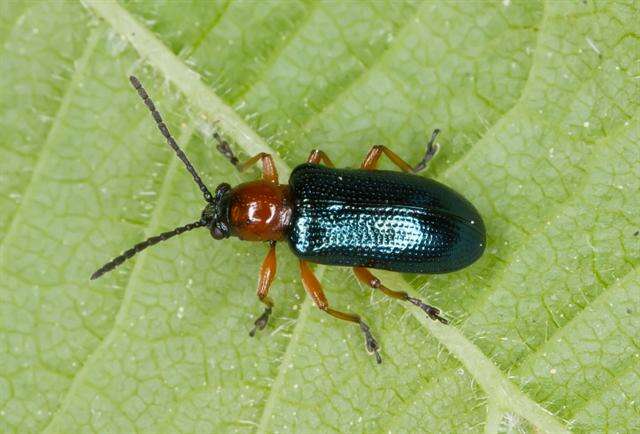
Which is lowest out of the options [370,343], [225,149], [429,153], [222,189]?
[370,343]

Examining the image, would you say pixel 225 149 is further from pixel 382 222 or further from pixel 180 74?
pixel 382 222

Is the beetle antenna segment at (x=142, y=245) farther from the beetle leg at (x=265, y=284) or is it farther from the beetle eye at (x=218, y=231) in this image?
the beetle leg at (x=265, y=284)

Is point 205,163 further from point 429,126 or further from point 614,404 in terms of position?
point 614,404

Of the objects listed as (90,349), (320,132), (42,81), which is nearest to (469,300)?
(320,132)

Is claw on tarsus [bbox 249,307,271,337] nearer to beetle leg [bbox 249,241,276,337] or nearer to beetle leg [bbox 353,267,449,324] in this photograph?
beetle leg [bbox 249,241,276,337]

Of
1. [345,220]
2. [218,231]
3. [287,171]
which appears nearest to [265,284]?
[218,231]

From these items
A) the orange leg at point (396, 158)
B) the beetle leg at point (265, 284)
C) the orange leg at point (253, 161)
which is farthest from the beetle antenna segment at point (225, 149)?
the orange leg at point (396, 158)
